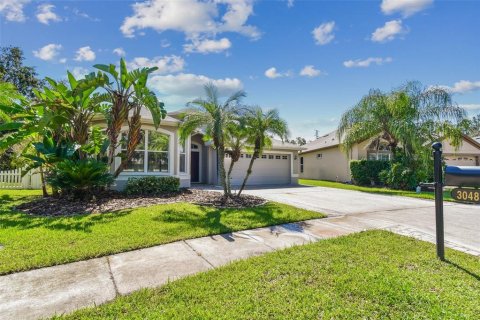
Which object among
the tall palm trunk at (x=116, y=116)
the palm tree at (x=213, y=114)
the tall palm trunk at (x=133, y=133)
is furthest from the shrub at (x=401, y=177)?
the tall palm trunk at (x=116, y=116)

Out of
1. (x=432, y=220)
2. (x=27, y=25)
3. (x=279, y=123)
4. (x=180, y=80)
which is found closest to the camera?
(x=432, y=220)

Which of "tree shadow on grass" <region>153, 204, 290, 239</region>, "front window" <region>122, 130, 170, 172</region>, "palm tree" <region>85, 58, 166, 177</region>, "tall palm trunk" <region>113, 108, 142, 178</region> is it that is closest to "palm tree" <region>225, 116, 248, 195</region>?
"tree shadow on grass" <region>153, 204, 290, 239</region>

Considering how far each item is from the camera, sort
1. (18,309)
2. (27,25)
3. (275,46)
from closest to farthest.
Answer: (18,309)
(27,25)
(275,46)

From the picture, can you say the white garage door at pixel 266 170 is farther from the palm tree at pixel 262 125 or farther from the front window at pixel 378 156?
the palm tree at pixel 262 125

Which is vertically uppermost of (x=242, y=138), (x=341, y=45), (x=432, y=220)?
(x=341, y=45)

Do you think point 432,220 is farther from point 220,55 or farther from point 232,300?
point 220,55

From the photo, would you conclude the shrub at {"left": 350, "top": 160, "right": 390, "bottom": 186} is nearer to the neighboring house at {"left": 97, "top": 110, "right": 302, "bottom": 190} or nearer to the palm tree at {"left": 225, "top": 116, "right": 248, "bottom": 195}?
the neighboring house at {"left": 97, "top": 110, "right": 302, "bottom": 190}

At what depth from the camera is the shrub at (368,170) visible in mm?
18922

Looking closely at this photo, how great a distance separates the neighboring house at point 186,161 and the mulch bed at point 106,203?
7.20 ft

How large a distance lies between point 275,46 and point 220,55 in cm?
301

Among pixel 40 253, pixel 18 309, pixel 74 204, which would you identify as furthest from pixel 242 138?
pixel 18 309

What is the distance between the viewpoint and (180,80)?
17.6 metres

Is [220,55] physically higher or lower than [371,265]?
higher

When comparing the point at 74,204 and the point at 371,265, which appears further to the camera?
the point at 74,204
